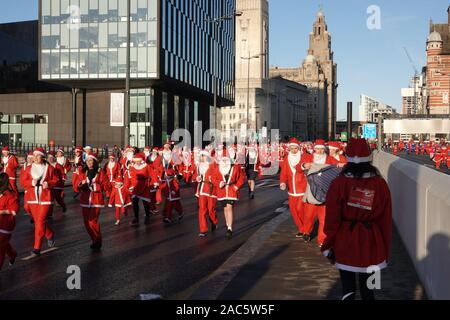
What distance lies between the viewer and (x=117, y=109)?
22.6 metres

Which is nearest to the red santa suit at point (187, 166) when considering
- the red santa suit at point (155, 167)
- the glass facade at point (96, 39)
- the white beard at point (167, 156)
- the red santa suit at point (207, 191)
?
the white beard at point (167, 156)

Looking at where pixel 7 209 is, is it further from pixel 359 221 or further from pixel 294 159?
pixel 294 159

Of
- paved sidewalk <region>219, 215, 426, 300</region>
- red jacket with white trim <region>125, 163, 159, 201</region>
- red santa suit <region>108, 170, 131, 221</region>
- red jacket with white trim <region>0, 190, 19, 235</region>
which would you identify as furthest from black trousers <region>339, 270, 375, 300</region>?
red santa suit <region>108, 170, 131, 221</region>

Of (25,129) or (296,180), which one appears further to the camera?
(25,129)

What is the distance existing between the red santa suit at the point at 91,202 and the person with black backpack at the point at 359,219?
567 cm

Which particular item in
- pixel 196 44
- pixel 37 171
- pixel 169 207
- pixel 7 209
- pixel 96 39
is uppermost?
pixel 196 44

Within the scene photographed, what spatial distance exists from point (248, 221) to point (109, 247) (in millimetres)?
4207

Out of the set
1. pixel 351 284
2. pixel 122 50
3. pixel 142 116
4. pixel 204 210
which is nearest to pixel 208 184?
pixel 204 210

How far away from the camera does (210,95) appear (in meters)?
66.6

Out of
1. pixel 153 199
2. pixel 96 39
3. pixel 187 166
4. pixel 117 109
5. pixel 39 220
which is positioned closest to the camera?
pixel 39 220

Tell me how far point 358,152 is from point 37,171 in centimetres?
634

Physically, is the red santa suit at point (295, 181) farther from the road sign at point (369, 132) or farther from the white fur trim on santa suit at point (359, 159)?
the road sign at point (369, 132)

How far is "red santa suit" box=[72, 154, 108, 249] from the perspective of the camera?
9.91 m
